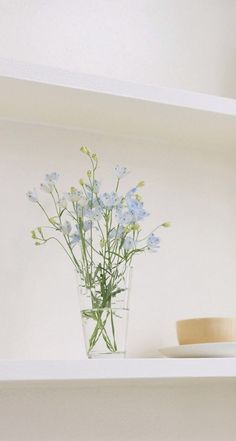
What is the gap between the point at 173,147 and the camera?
1764mm

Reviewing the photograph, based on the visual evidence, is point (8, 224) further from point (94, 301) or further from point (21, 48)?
point (21, 48)

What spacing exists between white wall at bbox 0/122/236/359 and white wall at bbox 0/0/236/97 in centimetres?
16

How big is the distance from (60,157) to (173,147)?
28cm

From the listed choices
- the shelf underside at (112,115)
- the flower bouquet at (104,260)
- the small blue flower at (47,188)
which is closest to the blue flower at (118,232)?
the flower bouquet at (104,260)

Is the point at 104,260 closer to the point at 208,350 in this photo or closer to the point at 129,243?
the point at 129,243

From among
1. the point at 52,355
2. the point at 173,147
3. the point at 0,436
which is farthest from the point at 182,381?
the point at 173,147

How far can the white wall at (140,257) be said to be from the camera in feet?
5.04

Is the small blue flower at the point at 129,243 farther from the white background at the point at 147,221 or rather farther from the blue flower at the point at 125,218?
the white background at the point at 147,221

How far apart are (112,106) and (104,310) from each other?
1.38 feet

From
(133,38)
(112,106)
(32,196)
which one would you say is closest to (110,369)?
(32,196)

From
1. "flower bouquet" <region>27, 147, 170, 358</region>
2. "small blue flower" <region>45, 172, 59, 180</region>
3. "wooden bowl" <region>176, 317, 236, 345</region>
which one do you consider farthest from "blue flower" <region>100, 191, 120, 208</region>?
"wooden bowl" <region>176, 317, 236, 345</region>

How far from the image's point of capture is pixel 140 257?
5.45ft

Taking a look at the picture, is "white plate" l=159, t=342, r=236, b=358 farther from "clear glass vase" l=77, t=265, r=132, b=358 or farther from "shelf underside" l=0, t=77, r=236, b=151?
"shelf underside" l=0, t=77, r=236, b=151

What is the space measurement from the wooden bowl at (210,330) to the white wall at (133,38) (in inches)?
22.5
